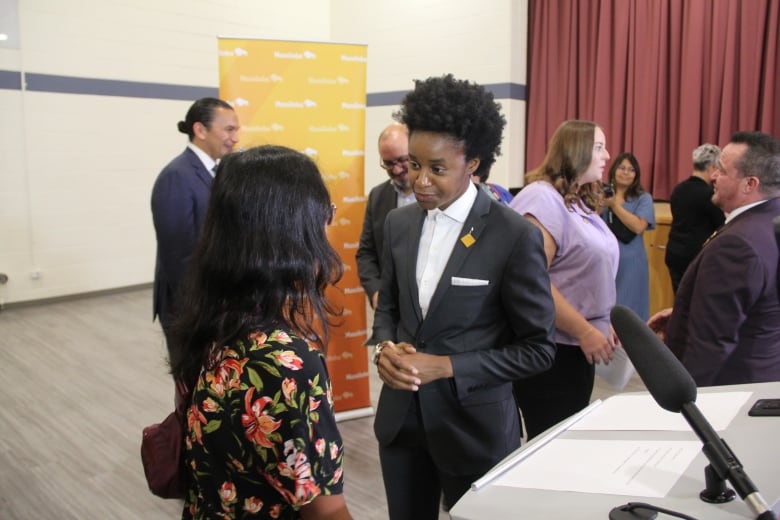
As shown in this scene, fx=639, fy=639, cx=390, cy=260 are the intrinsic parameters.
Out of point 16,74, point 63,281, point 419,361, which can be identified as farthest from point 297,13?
point 419,361

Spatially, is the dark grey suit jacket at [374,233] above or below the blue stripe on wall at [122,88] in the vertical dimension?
below

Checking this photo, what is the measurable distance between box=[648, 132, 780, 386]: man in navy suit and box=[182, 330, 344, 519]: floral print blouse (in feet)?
4.14

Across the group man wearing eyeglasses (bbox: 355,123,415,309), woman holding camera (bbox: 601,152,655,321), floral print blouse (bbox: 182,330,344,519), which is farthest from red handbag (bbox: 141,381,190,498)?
woman holding camera (bbox: 601,152,655,321)

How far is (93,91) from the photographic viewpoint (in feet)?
20.6

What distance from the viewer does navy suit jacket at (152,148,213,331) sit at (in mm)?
2764

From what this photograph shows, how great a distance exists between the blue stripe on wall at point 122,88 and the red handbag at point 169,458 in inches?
192

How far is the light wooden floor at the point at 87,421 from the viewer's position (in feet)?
8.85

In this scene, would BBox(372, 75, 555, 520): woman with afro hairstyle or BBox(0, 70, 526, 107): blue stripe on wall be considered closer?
BBox(372, 75, 555, 520): woman with afro hairstyle

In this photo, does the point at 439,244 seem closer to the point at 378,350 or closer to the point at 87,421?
the point at 378,350

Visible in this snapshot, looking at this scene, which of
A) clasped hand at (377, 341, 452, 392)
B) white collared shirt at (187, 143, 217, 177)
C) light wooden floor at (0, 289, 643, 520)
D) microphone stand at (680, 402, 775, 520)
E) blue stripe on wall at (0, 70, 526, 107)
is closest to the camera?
microphone stand at (680, 402, 775, 520)

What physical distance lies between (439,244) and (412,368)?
0.33 meters

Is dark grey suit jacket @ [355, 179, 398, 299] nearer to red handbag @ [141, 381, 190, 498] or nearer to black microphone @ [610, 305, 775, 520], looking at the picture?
red handbag @ [141, 381, 190, 498]

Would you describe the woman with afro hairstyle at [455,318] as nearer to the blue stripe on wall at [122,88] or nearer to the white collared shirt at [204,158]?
the white collared shirt at [204,158]

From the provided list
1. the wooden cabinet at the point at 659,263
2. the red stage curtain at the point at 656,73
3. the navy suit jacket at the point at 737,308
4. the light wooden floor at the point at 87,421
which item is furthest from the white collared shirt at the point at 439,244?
the red stage curtain at the point at 656,73
